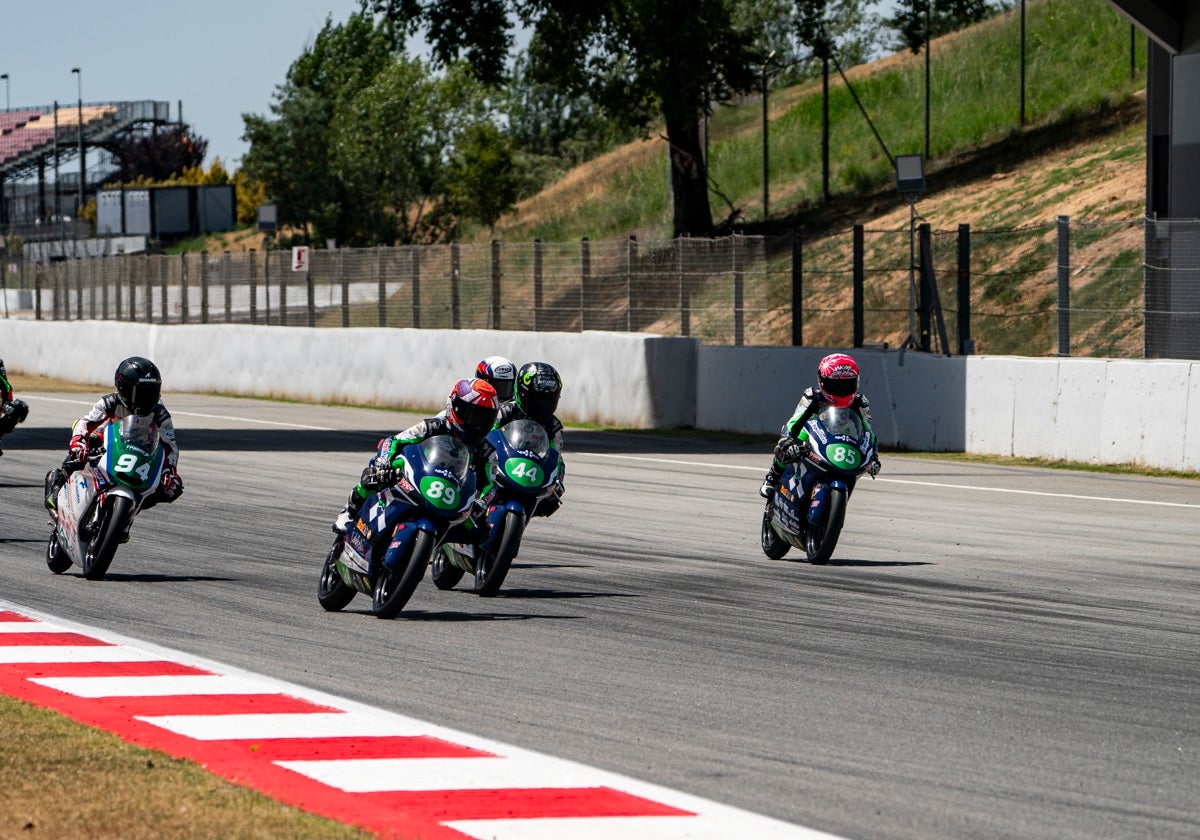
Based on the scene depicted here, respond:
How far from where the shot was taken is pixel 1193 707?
25.7ft

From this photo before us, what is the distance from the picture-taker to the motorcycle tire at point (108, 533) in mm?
11836

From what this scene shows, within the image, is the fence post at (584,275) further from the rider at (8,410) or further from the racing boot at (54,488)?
the racing boot at (54,488)

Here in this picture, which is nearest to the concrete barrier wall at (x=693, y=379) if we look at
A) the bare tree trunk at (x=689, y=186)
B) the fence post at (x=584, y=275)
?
the fence post at (x=584, y=275)

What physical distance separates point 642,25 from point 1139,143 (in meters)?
10.8

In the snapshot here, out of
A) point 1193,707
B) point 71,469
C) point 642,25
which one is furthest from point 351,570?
point 642,25

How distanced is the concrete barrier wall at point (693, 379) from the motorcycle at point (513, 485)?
1069 cm

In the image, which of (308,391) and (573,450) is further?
(308,391)

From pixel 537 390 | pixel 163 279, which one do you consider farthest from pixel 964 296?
pixel 163 279

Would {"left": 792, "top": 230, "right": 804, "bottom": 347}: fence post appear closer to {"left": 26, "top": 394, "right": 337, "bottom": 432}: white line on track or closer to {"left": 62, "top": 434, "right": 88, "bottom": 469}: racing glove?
{"left": 26, "top": 394, "right": 337, "bottom": 432}: white line on track

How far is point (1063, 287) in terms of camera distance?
22359 millimetres

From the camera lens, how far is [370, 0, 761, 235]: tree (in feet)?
141

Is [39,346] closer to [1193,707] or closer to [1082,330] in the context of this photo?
[1082,330]

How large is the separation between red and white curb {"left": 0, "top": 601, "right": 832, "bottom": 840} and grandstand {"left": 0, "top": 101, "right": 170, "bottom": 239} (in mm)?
117719

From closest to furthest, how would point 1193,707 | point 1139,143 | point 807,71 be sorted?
1. point 1193,707
2. point 1139,143
3. point 807,71
